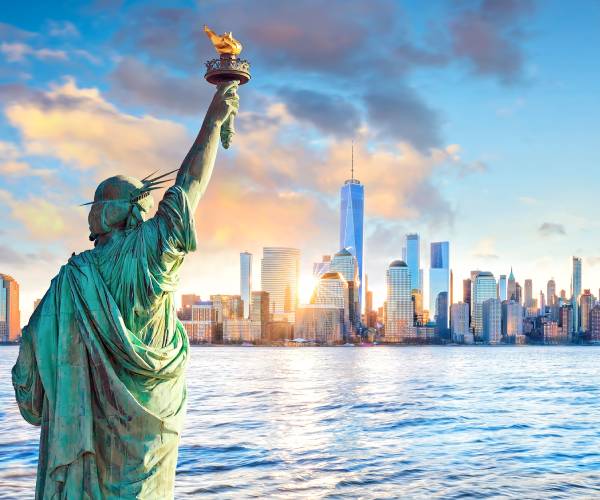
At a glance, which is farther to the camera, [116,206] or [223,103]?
[223,103]

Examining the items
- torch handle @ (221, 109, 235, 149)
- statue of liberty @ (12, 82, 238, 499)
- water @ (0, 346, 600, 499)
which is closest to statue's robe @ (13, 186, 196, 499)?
statue of liberty @ (12, 82, 238, 499)

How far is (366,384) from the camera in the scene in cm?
6525

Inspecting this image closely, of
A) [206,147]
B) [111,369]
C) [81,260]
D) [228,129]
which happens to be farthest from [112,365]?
[228,129]

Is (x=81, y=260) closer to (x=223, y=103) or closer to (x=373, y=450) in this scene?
(x=223, y=103)

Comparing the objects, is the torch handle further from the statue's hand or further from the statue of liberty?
the statue of liberty

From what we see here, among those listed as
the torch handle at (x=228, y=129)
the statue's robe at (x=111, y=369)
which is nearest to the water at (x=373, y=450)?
the statue's robe at (x=111, y=369)

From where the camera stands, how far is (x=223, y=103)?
196 inches

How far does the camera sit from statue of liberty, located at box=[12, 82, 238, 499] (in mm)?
4375

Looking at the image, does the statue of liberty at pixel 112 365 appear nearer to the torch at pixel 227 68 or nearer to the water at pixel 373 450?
the torch at pixel 227 68

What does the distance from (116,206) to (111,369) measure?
98 centimetres

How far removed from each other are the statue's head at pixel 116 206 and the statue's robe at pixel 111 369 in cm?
15

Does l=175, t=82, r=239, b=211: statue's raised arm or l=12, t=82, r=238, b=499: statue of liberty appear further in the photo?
l=175, t=82, r=239, b=211: statue's raised arm

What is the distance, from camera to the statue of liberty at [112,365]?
4375 mm

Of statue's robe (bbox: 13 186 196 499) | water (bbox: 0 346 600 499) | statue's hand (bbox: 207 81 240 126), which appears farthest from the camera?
water (bbox: 0 346 600 499)
